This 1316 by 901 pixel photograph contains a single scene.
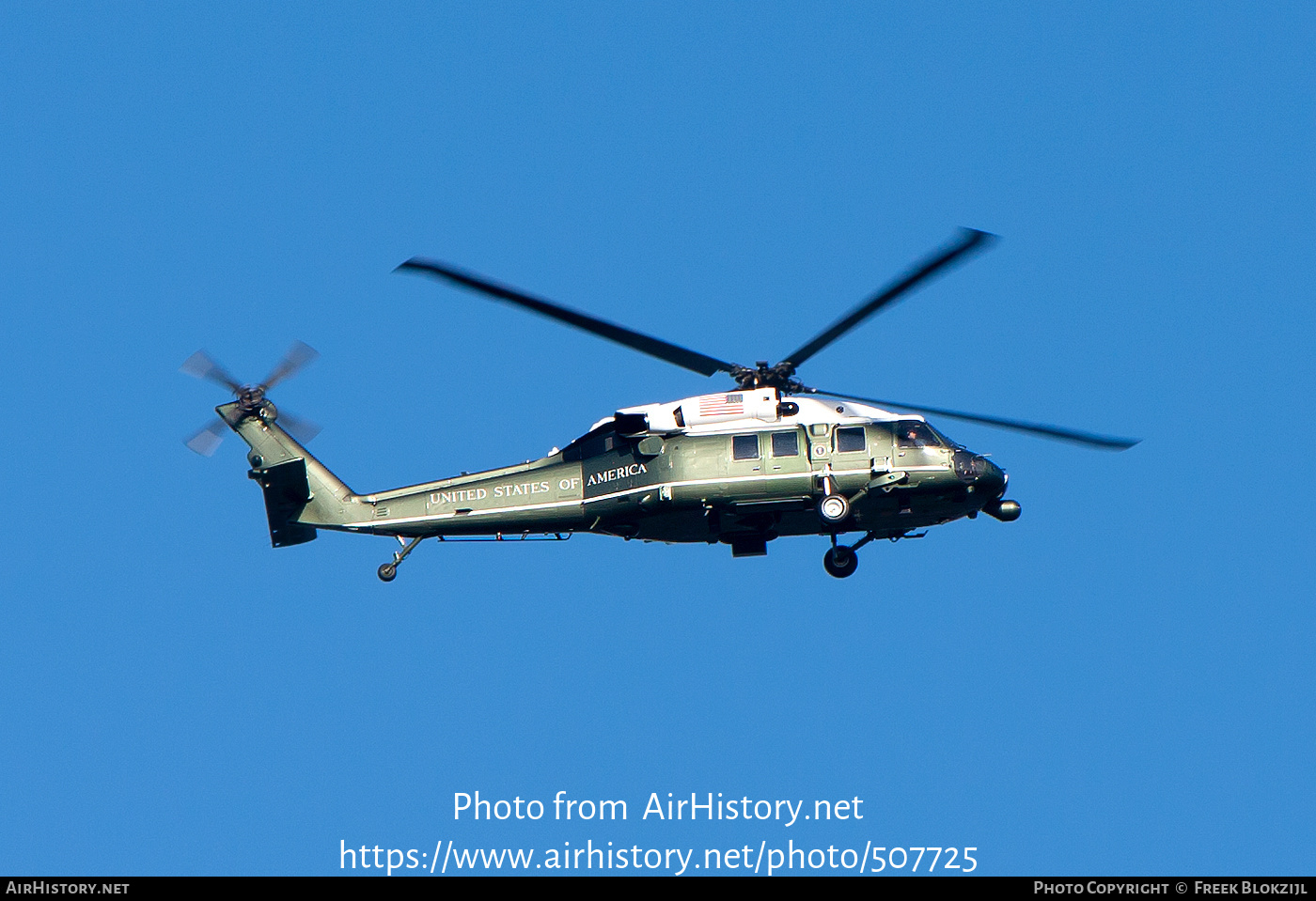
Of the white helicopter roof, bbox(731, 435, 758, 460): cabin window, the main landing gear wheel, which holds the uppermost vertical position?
the white helicopter roof

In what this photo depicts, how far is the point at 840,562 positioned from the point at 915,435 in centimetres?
252

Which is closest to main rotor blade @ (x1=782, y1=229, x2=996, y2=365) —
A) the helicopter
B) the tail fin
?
the helicopter

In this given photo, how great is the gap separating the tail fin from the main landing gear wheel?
8.17 m

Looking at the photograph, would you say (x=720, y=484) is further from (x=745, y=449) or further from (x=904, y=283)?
(x=904, y=283)

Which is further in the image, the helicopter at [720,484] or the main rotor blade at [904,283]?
the helicopter at [720,484]

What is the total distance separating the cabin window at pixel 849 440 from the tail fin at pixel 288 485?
8356 mm

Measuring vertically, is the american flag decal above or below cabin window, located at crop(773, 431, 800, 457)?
above

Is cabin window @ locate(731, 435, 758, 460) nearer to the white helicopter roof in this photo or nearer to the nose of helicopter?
the white helicopter roof

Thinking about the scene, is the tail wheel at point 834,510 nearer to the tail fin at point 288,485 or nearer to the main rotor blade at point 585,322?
the main rotor blade at point 585,322

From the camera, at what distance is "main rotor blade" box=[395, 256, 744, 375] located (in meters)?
26.7

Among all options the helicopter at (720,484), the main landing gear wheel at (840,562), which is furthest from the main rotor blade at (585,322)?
the main landing gear wheel at (840,562)

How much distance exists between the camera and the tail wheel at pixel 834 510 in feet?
97.2

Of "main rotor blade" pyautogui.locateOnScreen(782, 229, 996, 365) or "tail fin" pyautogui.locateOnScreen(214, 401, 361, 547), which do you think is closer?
"main rotor blade" pyautogui.locateOnScreen(782, 229, 996, 365)
